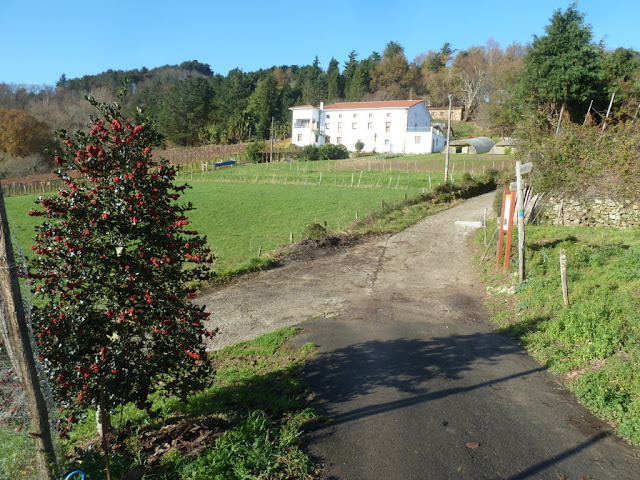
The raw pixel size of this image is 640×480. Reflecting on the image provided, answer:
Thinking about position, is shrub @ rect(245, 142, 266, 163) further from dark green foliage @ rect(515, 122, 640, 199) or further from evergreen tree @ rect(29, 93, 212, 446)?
evergreen tree @ rect(29, 93, 212, 446)

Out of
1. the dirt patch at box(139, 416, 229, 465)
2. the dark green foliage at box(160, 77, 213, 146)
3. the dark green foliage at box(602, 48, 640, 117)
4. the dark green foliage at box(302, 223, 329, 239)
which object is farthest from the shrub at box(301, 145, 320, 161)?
the dirt patch at box(139, 416, 229, 465)

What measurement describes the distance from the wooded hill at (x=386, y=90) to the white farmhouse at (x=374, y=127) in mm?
9520

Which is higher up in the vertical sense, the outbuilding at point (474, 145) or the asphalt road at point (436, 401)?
the outbuilding at point (474, 145)

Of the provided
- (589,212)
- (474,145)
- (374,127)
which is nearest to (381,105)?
(374,127)

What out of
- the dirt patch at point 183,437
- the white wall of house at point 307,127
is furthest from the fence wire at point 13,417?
the white wall of house at point 307,127

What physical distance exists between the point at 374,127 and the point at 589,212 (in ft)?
191

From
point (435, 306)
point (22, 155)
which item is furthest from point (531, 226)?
point (22, 155)

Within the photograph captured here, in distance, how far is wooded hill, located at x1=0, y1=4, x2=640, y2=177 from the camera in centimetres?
3152

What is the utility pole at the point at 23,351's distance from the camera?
Result: 3580mm

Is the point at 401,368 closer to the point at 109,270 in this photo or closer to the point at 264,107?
the point at 109,270

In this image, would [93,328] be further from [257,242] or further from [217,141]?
[217,141]

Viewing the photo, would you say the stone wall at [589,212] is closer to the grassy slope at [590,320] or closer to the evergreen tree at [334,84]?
the grassy slope at [590,320]

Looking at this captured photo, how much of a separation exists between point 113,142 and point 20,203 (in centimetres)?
3744

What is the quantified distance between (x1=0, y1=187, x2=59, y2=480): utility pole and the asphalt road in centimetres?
262
